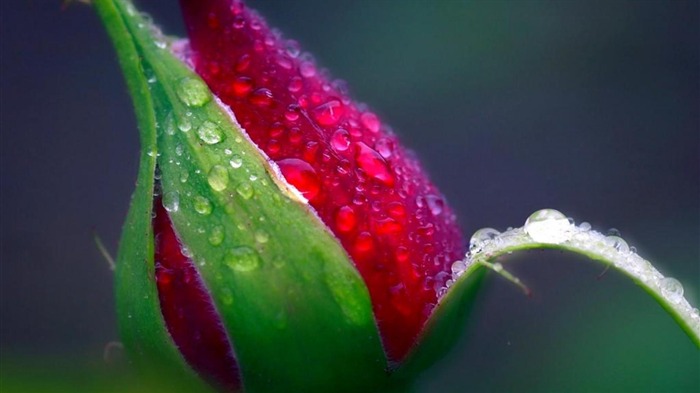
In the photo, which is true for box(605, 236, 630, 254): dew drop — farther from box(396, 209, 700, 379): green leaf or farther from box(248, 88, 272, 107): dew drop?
box(248, 88, 272, 107): dew drop

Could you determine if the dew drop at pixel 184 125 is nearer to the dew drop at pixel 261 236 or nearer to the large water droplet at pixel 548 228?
the dew drop at pixel 261 236

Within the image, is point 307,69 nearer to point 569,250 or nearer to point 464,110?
point 569,250

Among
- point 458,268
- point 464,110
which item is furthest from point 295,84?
point 464,110

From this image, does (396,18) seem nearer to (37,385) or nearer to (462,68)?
(462,68)

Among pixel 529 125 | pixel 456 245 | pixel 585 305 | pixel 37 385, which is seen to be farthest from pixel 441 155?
pixel 37 385

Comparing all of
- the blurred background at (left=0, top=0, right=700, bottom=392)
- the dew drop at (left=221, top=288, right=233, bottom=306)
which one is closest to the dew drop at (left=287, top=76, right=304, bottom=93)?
the dew drop at (left=221, top=288, right=233, bottom=306)
